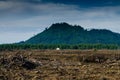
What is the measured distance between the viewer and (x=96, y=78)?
140 ft

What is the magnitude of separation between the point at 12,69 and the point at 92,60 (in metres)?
22.9

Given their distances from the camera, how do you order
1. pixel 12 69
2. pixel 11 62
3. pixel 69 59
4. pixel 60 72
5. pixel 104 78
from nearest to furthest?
pixel 104 78
pixel 60 72
pixel 12 69
pixel 11 62
pixel 69 59

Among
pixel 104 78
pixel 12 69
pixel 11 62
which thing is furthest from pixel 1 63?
pixel 104 78

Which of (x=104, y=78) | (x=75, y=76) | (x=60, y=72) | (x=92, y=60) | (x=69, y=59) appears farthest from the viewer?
(x=69, y=59)

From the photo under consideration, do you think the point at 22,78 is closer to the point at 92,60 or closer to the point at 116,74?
the point at 116,74

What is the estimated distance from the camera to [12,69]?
55.1 metres

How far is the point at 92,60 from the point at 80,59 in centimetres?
388

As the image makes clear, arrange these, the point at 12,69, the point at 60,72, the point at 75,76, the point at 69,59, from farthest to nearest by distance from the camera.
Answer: the point at 69,59 → the point at 12,69 → the point at 60,72 → the point at 75,76

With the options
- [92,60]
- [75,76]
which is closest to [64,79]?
[75,76]

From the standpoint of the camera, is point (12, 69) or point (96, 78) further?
point (12, 69)

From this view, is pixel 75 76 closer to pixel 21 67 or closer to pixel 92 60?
pixel 21 67

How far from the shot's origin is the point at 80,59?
250 feet

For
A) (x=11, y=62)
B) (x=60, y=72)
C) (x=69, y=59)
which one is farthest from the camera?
(x=69, y=59)

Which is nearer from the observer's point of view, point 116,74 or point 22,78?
point 22,78
